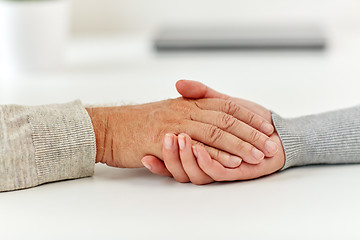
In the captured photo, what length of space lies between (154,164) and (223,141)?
12cm

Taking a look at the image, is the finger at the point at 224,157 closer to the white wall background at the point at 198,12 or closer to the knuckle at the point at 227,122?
the knuckle at the point at 227,122

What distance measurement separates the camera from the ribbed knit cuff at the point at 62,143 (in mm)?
Result: 967

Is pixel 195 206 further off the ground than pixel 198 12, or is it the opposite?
pixel 198 12

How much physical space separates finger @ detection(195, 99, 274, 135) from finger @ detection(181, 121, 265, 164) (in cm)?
7

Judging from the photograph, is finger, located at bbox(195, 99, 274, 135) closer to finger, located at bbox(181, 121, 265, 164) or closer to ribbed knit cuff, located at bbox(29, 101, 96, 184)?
finger, located at bbox(181, 121, 265, 164)

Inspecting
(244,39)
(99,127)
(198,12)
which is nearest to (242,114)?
(99,127)

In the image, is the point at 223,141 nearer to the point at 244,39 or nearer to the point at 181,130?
the point at 181,130

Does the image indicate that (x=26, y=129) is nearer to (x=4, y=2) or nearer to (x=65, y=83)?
(x=65, y=83)

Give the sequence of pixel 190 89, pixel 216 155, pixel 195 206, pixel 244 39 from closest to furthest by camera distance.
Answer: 1. pixel 195 206
2. pixel 216 155
3. pixel 190 89
4. pixel 244 39

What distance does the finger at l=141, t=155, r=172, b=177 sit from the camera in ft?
3.22

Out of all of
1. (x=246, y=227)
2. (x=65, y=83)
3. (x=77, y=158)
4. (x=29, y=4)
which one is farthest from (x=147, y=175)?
(x=29, y=4)

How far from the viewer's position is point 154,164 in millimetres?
986

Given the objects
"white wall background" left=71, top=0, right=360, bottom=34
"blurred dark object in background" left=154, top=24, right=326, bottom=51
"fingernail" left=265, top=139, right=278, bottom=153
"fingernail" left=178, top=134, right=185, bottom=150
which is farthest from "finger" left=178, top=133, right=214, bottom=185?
"white wall background" left=71, top=0, right=360, bottom=34

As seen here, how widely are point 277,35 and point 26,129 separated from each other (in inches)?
55.8
